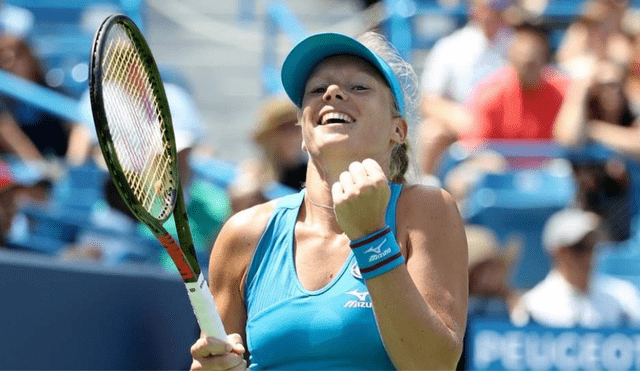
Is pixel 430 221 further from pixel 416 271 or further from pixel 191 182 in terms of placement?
pixel 191 182

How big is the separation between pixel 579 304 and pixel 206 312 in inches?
129

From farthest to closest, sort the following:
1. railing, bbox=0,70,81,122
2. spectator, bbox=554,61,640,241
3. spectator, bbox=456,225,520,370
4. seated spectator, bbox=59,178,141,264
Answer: railing, bbox=0,70,81,122 → spectator, bbox=554,61,640,241 → seated spectator, bbox=59,178,141,264 → spectator, bbox=456,225,520,370

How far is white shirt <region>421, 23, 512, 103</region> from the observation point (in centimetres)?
705

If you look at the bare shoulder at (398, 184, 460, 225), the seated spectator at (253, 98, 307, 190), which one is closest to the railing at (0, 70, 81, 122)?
the seated spectator at (253, 98, 307, 190)

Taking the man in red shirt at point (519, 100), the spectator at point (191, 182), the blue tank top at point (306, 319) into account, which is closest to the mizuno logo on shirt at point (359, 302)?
the blue tank top at point (306, 319)

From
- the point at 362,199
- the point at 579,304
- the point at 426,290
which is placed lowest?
the point at 579,304

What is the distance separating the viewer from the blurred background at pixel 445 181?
415 cm

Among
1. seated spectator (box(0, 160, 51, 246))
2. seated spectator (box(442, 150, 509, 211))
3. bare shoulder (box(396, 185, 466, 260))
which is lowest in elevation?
seated spectator (box(442, 150, 509, 211))

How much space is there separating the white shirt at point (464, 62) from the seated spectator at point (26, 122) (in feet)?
7.55

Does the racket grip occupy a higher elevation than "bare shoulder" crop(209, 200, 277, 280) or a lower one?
lower

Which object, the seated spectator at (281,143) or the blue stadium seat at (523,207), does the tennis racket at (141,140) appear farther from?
the blue stadium seat at (523,207)

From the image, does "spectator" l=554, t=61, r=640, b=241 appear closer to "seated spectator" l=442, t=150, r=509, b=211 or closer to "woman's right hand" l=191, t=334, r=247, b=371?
"seated spectator" l=442, t=150, r=509, b=211

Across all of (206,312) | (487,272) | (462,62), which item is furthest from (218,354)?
(462,62)

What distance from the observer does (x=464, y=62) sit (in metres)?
7.05
